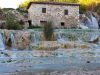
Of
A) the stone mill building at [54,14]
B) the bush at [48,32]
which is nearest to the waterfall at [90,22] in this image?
the stone mill building at [54,14]

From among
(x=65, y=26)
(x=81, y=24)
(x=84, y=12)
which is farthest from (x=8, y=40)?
(x=84, y=12)

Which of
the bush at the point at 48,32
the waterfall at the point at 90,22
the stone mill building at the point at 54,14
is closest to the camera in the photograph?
the bush at the point at 48,32

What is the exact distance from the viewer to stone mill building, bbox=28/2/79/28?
46.2 metres

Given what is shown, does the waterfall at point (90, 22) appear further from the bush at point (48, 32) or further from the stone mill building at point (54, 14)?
the bush at point (48, 32)

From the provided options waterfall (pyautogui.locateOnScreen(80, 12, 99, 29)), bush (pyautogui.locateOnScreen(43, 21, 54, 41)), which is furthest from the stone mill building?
bush (pyautogui.locateOnScreen(43, 21, 54, 41))

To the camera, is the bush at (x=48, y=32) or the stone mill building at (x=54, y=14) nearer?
the bush at (x=48, y=32)

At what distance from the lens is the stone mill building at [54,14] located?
46250mm

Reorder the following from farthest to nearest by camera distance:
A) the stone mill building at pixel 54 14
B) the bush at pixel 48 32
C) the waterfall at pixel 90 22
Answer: the waterfall at pixel 90 22, the stone mill building at pixel 54 14, the bush at pixel 48 32

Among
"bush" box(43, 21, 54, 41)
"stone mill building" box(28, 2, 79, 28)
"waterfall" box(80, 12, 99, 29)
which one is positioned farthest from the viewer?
"waterfall" box(80, 12, 99, 29)

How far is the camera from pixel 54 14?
46.7 meters

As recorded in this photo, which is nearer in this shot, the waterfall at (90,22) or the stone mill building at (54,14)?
the stone mill building at (54,14)

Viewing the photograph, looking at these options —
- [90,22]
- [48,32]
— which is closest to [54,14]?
[90,22]

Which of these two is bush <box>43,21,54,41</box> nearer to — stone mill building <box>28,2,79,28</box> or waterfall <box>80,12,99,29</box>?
stone mill building <box>28,2,79,28</box>

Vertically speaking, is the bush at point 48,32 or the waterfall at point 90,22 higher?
the bush at point 48,32
